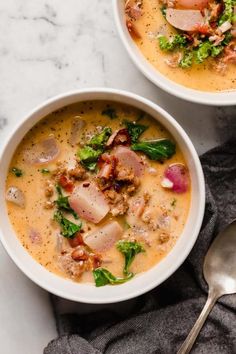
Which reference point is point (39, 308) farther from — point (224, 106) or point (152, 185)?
point (224, 106)

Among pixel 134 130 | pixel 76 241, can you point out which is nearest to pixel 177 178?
pixel 134 130

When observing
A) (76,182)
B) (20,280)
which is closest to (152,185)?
(76,182)

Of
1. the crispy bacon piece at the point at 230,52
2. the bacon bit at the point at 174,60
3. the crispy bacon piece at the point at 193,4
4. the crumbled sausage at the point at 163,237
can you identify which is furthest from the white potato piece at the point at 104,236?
the crispy bacon piece at the point at 193,4

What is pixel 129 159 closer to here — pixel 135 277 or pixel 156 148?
pixel 156 148

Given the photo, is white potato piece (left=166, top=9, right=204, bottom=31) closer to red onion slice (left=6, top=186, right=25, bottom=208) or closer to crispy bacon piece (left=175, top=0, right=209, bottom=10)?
crispy bacon piece (left=175, top=0, right=209, bottom=10)

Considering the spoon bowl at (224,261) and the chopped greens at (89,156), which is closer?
the chopped greens at (89,156)

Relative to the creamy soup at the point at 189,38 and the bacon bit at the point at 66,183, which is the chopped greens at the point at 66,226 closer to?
the bacon bit at the point at 66,183
